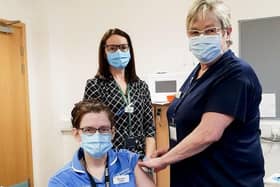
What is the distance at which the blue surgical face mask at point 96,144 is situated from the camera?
172cm

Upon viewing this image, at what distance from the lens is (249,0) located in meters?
3.60

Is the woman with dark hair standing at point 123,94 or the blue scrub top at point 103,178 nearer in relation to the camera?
the blue scrub top at point 103,178

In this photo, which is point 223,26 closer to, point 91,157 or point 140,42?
point 91,157

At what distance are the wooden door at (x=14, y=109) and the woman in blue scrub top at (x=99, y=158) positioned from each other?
2.32m

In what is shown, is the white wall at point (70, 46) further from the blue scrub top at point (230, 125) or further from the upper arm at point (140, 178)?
the blue scrub top at point (230, 125)

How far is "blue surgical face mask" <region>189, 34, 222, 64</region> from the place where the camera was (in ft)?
4.99

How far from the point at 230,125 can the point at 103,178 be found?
25.4 inches

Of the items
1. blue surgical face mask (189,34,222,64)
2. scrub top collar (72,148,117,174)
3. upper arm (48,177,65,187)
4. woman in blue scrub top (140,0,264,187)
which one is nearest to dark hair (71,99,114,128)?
scrub top collar (72,148,117,174)

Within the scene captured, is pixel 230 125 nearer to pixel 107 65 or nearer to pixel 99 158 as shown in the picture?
pixel 99 158

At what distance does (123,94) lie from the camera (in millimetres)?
2256

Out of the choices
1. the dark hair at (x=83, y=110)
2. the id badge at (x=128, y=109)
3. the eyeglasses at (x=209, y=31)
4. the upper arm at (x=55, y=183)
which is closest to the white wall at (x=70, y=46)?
the id badge at (x=128, y=109)

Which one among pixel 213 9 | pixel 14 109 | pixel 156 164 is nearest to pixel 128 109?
pixel 156 164

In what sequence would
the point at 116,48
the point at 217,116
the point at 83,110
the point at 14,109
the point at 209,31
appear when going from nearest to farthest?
the point at 217,116
the point at 209,31
the point at 83,110
the point at 116,48
the point at 14,109

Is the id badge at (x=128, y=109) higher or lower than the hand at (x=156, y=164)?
higher
